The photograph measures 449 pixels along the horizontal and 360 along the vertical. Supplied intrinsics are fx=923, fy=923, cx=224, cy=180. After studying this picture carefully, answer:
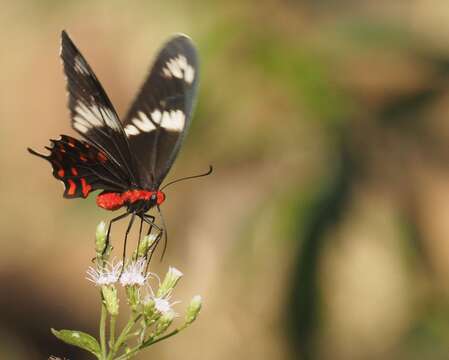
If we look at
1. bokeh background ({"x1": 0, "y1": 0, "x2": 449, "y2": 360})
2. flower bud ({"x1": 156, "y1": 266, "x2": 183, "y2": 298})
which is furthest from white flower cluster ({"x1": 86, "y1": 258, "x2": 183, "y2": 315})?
bokeh background ({"x1": 0, "y1": 0, "x2": 449, "y2": 360})

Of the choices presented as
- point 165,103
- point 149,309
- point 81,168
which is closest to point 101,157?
point 81,168

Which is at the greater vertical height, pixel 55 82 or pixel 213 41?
pixel 55 82

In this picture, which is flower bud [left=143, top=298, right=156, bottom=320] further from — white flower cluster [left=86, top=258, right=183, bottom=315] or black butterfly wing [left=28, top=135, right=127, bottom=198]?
black butterfly wing [left=28, top=135, right=127, bottom=198]

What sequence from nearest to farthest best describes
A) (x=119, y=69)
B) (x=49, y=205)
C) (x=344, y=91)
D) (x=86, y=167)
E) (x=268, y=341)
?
(x=86, y=167)
(x=344, y=91)
(x=268, y=341)
(x=49, y=205)
(x=119, y=69)

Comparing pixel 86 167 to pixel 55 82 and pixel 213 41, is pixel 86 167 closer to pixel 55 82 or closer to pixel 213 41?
pixel 213 41

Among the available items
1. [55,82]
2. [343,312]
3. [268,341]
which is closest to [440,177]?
[343,312]

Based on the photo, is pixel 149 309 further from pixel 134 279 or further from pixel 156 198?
pixel 156 198

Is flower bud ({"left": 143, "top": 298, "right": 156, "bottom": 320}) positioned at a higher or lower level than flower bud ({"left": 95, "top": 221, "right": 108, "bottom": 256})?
lower
